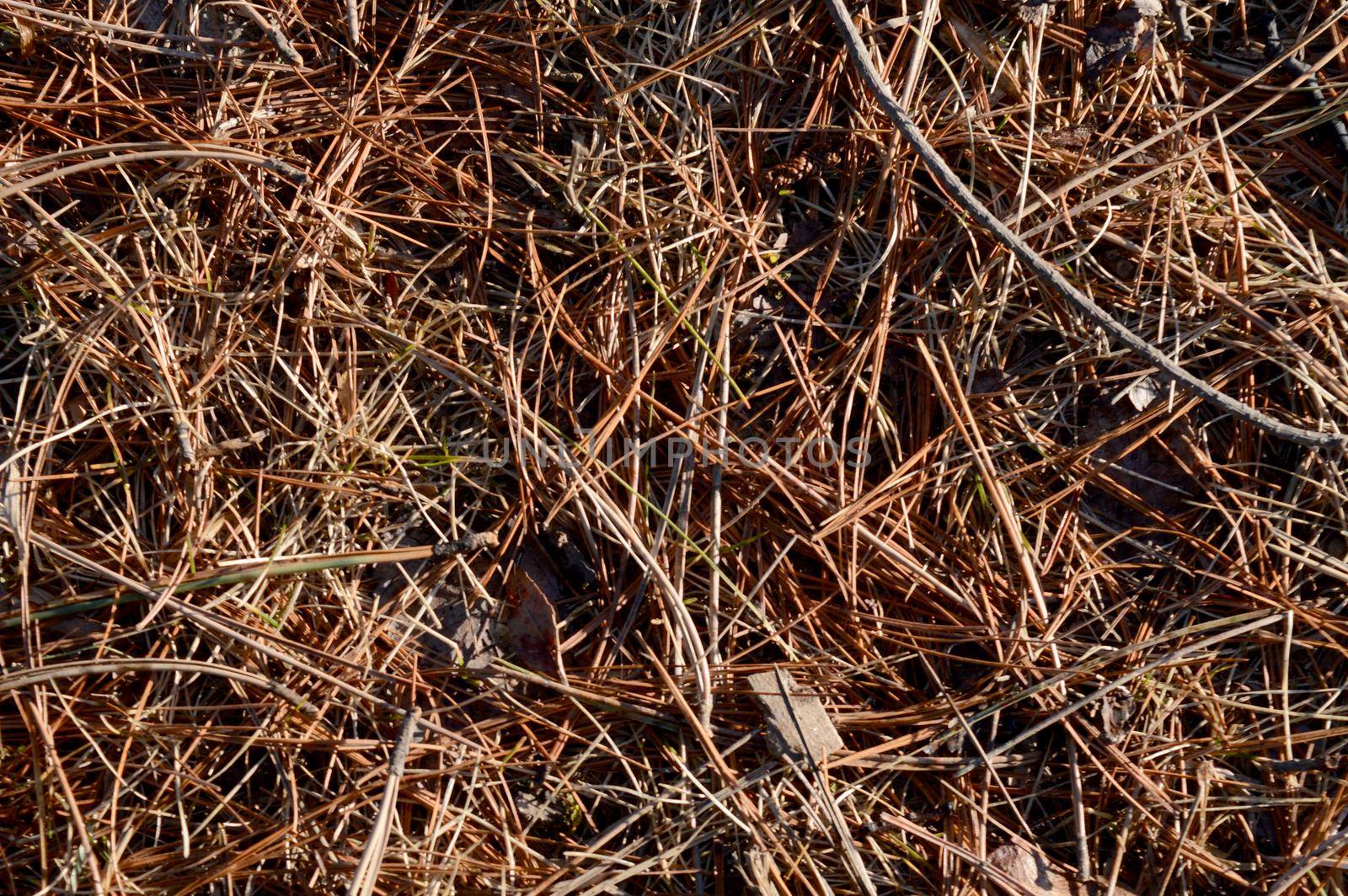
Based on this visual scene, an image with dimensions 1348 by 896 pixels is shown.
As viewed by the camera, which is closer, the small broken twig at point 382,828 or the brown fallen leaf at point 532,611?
the small broken twig at point 382,828

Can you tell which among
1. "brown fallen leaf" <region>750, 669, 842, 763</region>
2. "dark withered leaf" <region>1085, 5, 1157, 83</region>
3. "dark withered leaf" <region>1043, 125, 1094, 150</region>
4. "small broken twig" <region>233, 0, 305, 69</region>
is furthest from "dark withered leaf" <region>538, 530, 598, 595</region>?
"dark withered leaf" <region>1085, 5, 1157, 83</region>

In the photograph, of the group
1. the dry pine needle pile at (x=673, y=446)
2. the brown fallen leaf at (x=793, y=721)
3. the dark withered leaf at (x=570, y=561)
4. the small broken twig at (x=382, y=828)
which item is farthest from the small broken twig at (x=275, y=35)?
the brown fallen leaf at (x=793, y=721)

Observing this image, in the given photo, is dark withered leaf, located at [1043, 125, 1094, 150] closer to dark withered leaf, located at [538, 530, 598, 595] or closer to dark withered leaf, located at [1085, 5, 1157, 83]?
dark withered leaf, located at [1085, 5, 1157, 83]

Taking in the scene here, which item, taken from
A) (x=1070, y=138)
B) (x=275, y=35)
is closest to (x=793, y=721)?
(x=1070, y=138)

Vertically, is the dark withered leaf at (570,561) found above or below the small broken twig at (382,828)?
above

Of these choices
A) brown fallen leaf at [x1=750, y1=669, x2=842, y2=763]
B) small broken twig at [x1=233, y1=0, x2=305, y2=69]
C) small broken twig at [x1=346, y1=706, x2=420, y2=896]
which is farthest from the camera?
small broken twig at [x1=233, y1=0, x2=305, y2=69]

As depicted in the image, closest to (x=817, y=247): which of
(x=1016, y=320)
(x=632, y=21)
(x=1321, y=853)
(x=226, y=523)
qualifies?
(x=1016, y=320)

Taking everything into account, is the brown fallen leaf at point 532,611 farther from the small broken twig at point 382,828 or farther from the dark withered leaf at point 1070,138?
the dark withered leaf at point 1070,138

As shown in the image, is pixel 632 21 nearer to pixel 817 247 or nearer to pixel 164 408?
pixel 817 247

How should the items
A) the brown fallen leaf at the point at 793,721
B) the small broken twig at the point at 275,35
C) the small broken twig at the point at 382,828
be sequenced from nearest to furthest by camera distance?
the small broken twig at the point at 382,828
the brown fallen leaf at the point at 793,721
the small broken twig at the point at 275,35
